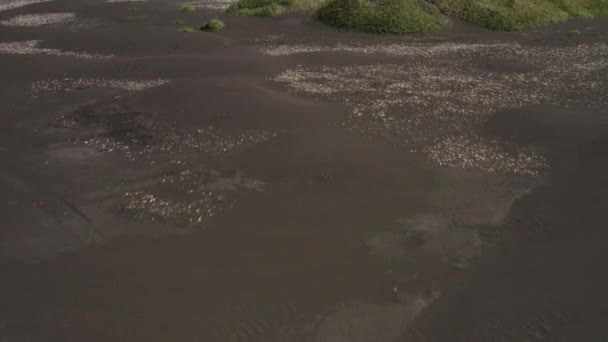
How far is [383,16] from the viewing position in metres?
19.8

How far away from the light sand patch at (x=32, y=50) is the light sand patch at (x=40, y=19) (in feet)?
10.8

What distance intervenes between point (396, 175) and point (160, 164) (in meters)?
6.05

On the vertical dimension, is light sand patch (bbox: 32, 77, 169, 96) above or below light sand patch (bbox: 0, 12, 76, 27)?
below

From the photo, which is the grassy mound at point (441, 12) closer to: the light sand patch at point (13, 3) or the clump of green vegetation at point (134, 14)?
the clump of green vegetation at point (134, 14)

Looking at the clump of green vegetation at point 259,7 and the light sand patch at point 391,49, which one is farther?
the clump of green vegetation at point 259,7

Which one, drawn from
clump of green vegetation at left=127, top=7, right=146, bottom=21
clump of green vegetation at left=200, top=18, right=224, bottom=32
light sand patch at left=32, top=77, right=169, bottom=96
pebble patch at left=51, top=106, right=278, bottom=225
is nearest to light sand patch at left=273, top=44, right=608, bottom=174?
pebble patch at left=51, top=106, right=278, bottom=225

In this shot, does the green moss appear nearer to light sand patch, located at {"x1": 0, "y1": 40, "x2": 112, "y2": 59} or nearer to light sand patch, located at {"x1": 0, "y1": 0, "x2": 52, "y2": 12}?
light sand patch, located at {"x1": 0, "y1": 40, "x2": 112, "y2": 59}

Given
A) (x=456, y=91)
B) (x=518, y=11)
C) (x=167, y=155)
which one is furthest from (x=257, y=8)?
(x=167, y=155)

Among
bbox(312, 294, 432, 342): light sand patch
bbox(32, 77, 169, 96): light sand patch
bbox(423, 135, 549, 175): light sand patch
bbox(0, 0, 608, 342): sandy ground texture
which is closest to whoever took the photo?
bbox(312, 294, 432, 342): light sand patch

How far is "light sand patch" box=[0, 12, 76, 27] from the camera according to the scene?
22344mm

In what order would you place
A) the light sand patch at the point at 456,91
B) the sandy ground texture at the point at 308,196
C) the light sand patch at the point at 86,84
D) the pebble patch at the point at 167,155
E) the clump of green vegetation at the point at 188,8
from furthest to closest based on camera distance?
1. the clump of green vegetation at the point at 188,8
2. the light sand patch at the point at 86,84
3. the light sand patch at the point at 456,91
4. the pebble patch at the point at 167,155
5. the sandy ground texture at the point at 308,196

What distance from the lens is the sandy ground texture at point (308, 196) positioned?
730 centimetres

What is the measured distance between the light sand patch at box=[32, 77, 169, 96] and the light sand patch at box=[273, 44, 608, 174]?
4734 millimetres

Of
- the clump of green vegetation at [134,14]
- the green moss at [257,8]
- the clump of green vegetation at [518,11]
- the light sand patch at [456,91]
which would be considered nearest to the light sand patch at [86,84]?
the light sand patch at [456,91]
